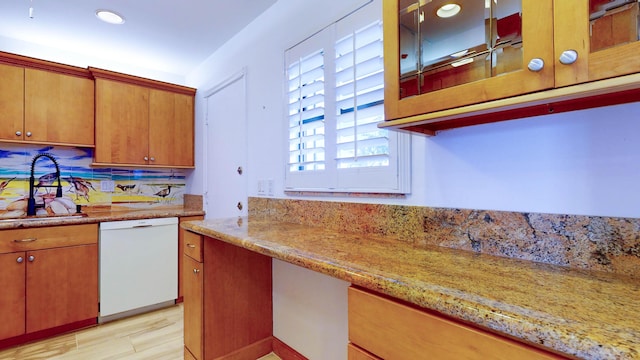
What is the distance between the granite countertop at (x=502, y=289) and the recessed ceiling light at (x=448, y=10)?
32.0 inches

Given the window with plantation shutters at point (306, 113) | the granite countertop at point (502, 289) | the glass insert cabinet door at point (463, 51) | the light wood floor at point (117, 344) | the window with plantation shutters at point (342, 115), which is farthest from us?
the light wood floor at point (117, 344)

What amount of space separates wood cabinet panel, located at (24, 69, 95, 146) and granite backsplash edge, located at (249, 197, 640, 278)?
2.50 m

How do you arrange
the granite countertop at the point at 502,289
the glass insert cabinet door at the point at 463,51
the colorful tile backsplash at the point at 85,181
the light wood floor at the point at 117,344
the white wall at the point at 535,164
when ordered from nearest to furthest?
the granite countertop at the point at 502,289 < the glass insert cabinet door at the point at 463,51 < the white wall at the point at 535,164 < the light wood floor at the point at 117,344 < the colorful tile backsplash at the point at 85,181

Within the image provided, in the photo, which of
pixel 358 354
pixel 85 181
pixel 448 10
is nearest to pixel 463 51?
pixel 448 10

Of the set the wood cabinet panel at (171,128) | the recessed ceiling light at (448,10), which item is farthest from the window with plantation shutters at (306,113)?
the wood cabinet panel at (171,128)

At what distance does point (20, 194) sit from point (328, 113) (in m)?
2.81

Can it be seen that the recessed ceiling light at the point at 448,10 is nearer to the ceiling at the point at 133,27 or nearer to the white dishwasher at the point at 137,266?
the ceiling at the point at 133,27

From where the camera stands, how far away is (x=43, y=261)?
220cm

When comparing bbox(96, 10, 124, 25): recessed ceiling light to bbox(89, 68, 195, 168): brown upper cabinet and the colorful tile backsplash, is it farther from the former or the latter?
the colorful tile backsplash

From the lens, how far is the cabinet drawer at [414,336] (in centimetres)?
61

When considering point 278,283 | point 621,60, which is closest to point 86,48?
point 278,283

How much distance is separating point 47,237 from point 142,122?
123 centimetres

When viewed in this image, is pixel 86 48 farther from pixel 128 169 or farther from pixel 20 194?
pixel 20 194

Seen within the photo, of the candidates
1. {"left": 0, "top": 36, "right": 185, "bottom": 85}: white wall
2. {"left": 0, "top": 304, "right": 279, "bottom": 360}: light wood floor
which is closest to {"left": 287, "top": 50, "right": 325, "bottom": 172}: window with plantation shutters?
{"left": 0, "top": 304, "right": 279, "bottom": 360}: light wood floor
